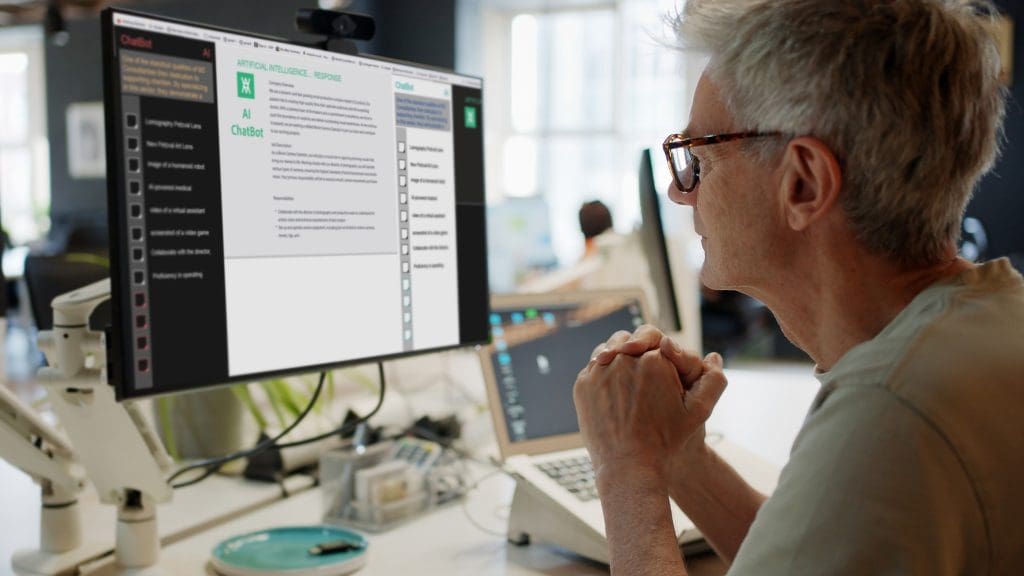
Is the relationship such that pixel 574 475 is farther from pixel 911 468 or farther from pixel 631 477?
pixel 911 468

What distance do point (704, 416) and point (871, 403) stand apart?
0.33 m

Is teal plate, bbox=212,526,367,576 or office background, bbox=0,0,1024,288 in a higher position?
office background, bbox=0,0,1024,288

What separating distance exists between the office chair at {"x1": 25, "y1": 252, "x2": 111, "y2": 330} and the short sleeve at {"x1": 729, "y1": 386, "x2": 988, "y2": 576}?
0.87 metres

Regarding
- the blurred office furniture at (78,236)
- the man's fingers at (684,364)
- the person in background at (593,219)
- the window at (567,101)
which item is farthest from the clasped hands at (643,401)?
the blurred office furniture at (78,236)

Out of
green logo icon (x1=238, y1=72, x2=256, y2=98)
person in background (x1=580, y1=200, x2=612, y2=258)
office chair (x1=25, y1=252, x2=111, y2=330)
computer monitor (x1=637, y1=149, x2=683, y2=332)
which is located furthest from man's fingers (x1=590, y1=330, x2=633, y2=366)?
person in background (x1=580, y1=200, x2=612, y2=258)

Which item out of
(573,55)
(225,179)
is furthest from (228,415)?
(573,55)

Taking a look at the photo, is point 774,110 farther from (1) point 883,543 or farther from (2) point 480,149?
(2) point 480,149

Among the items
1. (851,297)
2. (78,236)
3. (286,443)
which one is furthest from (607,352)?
(78,236)

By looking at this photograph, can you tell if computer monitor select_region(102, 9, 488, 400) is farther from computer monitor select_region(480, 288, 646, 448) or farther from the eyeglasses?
the eyeglasses

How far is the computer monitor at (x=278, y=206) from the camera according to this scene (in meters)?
0.94

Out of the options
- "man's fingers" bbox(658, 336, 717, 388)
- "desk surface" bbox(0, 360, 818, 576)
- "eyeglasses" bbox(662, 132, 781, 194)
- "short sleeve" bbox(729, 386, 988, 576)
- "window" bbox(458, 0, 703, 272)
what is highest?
"window" bbox(458, 0, 703, 272)

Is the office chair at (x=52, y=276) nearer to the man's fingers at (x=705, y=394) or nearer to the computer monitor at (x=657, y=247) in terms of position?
the man's fingers at (x=705, y=394)

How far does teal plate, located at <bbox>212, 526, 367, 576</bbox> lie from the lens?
1.05 metres

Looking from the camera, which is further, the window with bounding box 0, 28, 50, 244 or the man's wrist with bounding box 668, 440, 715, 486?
the window with bounding box 0, 28, 50, 244
